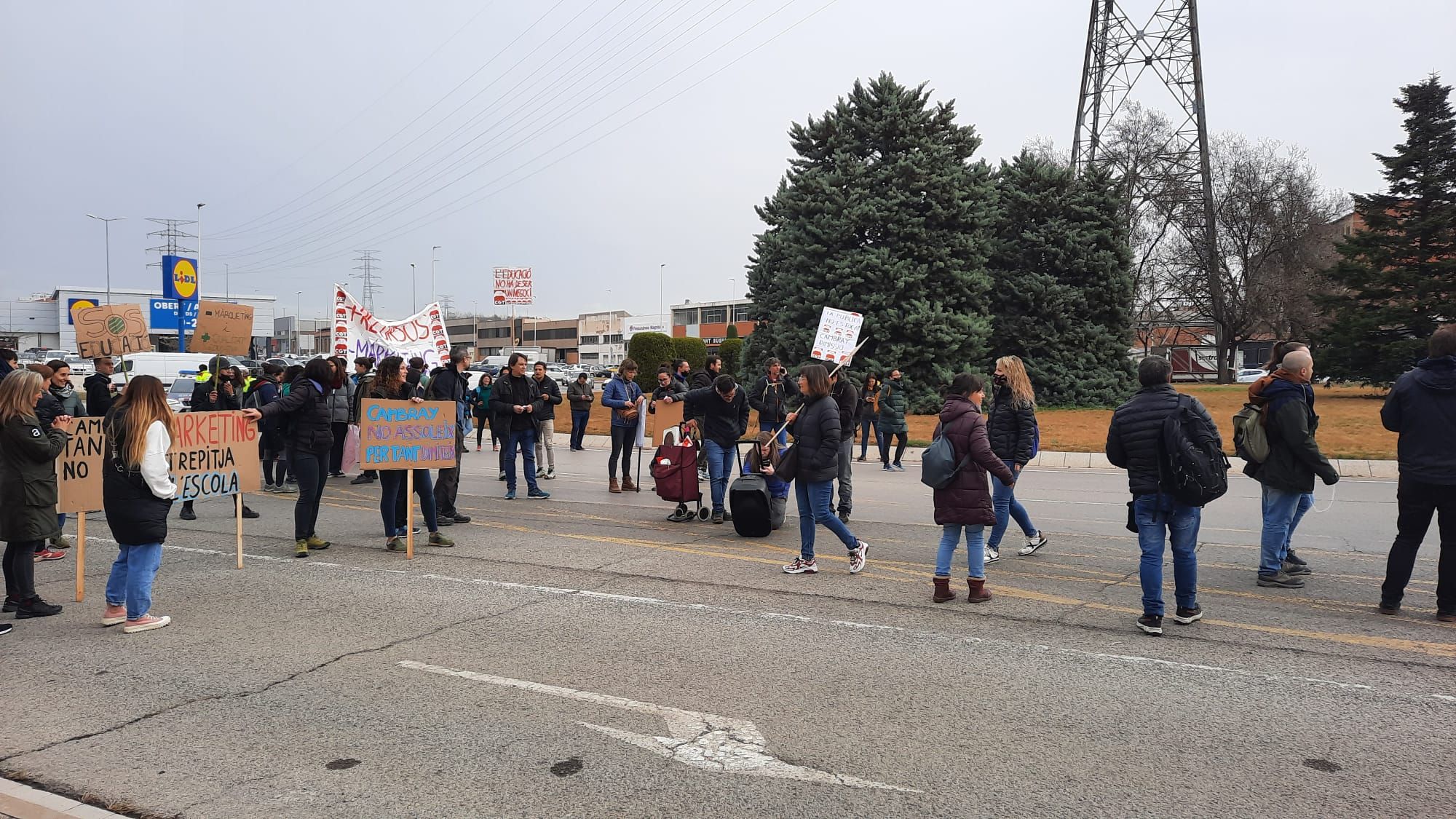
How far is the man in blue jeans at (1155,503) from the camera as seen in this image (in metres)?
6.60

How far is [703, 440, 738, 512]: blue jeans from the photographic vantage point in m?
11.8

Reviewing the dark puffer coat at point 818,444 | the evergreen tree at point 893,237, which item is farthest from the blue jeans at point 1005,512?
the evergreen tree at point 893,237

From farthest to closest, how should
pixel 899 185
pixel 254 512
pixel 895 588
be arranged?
pixel 899 185 → pixel 254 512 → pixel 895 588

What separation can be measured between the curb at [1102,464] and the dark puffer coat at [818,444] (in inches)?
345

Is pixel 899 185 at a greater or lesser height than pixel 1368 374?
greater

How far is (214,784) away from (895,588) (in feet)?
17.1

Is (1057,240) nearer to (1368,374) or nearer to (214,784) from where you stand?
(1368,374)

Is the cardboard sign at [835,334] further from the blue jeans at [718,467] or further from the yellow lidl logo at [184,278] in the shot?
the yellow lidl logo at [184,278]

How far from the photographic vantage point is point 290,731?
4.97 m

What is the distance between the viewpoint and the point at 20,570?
23.9 ft

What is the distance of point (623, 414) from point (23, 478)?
8572 mm

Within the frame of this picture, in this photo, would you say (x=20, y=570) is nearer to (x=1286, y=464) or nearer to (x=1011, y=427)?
(x=1011, y=427)

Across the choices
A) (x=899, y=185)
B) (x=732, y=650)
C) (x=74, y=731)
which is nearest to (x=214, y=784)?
(x=74, y=731)

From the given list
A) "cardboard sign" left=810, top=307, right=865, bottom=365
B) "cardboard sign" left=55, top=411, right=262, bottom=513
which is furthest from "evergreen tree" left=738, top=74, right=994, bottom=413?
"cardboard sign" left=55, top=411, right=262, bottom=513
